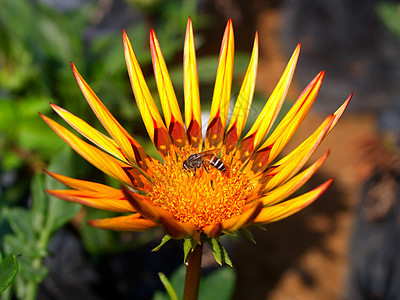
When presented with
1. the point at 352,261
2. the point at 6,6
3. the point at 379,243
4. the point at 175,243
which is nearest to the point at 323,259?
the point at 352,261

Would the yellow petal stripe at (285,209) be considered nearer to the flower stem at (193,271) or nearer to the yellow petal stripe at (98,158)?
the flower stem at (193,271)

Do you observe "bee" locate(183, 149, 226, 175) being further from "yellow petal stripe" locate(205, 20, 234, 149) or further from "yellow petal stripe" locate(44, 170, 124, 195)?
"yellow petal stripe" locate(44, 170, 124, 195)

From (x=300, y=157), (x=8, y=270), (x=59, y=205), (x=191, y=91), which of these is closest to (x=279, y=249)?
(x=59, y=205)

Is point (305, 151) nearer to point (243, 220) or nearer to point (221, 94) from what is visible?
point (243, 220)

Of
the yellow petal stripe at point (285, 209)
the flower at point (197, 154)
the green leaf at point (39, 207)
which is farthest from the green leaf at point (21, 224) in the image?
the yellow petal stripe at point (285, 209)

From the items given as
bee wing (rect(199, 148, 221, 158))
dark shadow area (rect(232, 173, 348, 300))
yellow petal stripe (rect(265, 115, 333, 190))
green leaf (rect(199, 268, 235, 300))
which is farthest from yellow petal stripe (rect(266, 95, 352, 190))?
dark shadow area (rect(232, 173, 348, 300))
